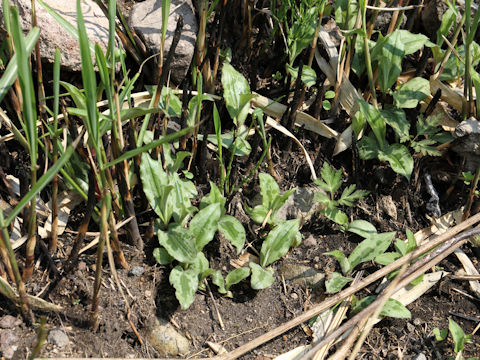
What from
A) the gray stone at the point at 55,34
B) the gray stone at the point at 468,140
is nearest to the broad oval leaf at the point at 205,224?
the gray stone at the point at 55,34

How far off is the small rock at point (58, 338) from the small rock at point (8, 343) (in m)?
0.09

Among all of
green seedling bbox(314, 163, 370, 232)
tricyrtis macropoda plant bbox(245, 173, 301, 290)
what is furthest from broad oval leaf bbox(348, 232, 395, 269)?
tricyrtis macropoda plant bbox(245, 173, 301, 290)

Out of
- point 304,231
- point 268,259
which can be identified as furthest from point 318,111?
point 268,259

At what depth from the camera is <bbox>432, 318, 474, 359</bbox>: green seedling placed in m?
1.78

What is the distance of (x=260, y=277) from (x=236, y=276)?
9cm

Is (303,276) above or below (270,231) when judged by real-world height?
below

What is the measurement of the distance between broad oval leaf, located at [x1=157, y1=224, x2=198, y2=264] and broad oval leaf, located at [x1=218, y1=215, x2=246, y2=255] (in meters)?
0.14

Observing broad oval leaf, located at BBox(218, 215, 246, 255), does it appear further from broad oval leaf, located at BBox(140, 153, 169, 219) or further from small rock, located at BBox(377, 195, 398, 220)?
small rock, located at BBox(377, 195, 398, 220)

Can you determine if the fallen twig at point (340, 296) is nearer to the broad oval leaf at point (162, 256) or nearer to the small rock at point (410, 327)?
the small rock at point (410, 327)

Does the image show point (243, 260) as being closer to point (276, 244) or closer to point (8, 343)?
point (276, 244)

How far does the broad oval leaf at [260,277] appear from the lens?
5.74 ft

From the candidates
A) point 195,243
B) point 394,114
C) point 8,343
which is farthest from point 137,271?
point 394,114

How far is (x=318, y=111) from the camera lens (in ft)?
7.25

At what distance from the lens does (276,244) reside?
183 centimetres
